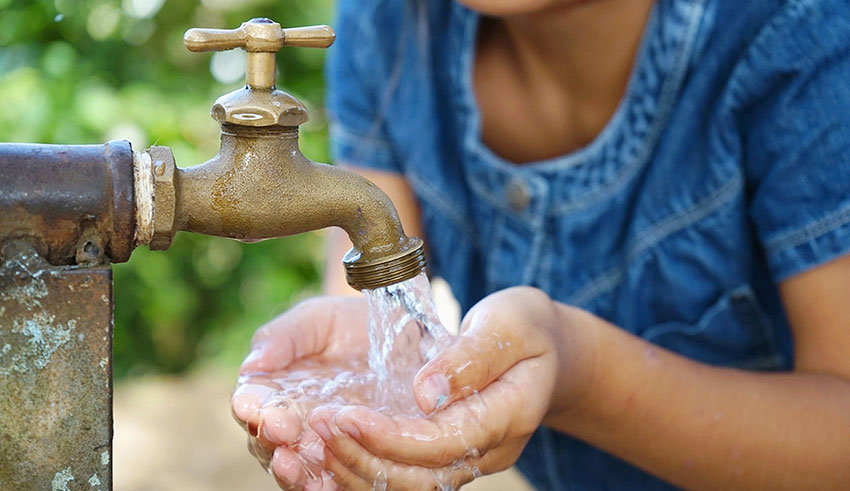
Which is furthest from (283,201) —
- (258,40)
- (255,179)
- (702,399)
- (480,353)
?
(702,399)

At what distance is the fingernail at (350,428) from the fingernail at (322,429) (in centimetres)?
2

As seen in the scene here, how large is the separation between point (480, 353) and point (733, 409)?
44cm

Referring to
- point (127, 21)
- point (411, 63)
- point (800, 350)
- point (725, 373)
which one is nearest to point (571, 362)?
point (725, 373)

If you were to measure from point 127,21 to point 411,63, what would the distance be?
1.51 metres

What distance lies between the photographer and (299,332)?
121cm

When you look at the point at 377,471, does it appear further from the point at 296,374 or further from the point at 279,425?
the point at 296,374

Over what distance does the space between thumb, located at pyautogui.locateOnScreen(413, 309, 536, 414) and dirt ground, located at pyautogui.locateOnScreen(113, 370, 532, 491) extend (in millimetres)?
1823

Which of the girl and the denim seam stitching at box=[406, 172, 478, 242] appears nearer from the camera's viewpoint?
the girl

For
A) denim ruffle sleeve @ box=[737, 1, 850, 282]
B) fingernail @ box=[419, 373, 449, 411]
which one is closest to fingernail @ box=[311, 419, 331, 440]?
fingernail @ box=[419, 373, 449, 411]

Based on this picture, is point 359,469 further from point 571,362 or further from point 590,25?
point 590,25

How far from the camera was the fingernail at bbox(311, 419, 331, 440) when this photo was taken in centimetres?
97

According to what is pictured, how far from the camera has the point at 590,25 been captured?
1.46 metres

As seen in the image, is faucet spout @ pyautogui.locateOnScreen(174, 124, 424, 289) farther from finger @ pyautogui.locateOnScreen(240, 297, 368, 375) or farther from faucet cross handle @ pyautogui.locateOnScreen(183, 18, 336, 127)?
finger @ pyautogui.locateOnScreen(240, 297, 368, 375)

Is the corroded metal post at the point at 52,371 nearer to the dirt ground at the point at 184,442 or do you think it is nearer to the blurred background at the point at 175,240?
the blurred background at the point at 175,240
